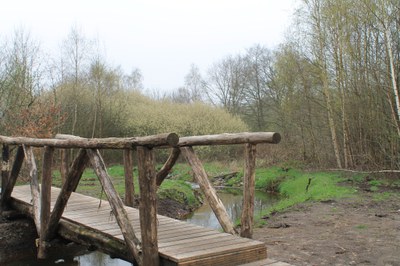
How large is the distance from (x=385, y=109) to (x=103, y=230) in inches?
467

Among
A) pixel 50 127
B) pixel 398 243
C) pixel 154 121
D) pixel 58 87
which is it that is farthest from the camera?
pixel 154 121

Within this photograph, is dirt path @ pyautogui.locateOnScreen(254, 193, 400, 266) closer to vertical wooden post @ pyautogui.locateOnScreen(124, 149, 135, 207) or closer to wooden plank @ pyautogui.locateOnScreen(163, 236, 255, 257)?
wooden plank @ pyautogui.locateOnScreen(163, 236, 255, 257)

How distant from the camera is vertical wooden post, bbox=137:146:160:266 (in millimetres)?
3746

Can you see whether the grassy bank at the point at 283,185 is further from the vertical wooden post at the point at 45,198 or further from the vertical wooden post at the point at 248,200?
the vertical wooden post at the point at 248,200

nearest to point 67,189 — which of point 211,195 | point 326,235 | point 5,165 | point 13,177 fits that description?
point 211,195

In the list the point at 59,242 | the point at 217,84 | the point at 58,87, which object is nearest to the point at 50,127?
the point at 58,87

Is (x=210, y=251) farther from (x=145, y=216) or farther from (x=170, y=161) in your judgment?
(x=170, y=161)

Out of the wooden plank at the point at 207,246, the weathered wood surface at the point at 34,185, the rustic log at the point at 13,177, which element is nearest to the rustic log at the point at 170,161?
the wooden plank at the point at 207,246

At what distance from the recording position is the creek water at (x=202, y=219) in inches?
303

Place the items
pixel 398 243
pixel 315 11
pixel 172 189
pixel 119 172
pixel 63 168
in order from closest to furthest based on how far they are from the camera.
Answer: pixel 398 243 < pixel 63 168 < pixel 172 189 < pixel 315 11 < pixel 119 172

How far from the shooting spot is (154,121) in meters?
26.0

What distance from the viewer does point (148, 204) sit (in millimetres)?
3762

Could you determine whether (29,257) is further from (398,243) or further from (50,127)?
(50,127)

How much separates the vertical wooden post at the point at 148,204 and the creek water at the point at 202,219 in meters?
4.11
